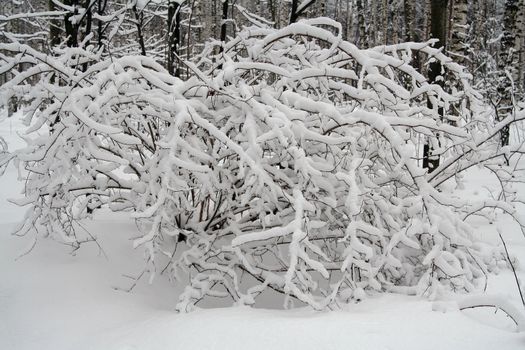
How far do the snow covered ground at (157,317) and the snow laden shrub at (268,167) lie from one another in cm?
19

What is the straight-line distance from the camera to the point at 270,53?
333 cm

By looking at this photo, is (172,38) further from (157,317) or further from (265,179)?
(157,317)

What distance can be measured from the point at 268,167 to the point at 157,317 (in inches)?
44.4

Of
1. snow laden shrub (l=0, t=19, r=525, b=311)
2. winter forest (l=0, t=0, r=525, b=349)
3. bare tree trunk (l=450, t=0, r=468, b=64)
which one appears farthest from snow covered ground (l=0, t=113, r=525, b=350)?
bare tree trunk (l=450, t=0, r=468, b=64)

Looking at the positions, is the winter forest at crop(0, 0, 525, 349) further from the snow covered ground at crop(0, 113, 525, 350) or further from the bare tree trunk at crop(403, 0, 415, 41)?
the bare tree trunk at crop(403, 0, 415, 41)

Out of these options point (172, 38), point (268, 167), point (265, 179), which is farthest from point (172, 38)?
point (265, 179)

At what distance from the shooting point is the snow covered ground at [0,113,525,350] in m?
1.70

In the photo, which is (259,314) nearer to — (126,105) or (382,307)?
(382,307)

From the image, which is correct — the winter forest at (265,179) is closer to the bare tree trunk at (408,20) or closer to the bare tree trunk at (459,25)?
the bare tree trunk at (459,25)

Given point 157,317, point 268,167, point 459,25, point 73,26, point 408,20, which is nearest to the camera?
point 157,317

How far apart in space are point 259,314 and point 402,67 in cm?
226

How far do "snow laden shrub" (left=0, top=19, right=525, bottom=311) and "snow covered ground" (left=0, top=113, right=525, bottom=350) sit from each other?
188 millimetres

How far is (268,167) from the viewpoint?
2840 mm

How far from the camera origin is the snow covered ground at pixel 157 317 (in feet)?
5.57
